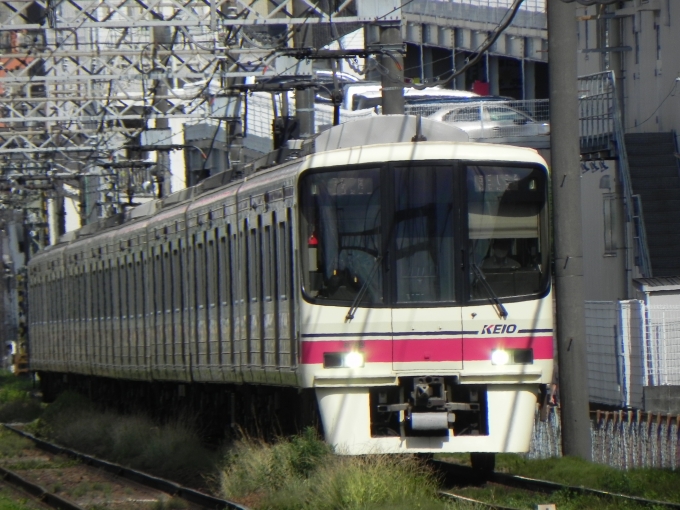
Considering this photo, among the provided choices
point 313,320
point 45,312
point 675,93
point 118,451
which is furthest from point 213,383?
point 45,312

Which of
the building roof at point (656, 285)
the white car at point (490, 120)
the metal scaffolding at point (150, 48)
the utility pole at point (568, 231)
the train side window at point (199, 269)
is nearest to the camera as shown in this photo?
the utility pole at point (568, 231)

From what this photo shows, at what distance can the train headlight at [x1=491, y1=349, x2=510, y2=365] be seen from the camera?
1188 cm

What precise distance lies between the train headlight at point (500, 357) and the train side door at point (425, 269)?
28 cm

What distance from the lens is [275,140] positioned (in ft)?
57.5

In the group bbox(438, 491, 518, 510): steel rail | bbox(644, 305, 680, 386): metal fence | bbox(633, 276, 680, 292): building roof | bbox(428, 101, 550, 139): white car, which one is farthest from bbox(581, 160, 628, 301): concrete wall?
bbox(438, 491, 518, 510): steel rail

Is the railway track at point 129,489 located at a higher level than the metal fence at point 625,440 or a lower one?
lower

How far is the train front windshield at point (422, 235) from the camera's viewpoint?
468 inches

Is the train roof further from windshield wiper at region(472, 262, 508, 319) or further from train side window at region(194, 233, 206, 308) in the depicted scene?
train side window at region(194, 233, 206, 308)

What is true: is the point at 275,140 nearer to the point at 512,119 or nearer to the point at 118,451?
the point at 118,451

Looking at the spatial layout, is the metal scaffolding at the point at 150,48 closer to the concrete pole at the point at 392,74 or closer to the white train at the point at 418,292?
the concrete pole at the point at 392,74

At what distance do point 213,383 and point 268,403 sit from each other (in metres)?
2.53

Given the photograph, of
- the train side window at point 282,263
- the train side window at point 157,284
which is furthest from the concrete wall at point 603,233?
the train side window at point 282,263

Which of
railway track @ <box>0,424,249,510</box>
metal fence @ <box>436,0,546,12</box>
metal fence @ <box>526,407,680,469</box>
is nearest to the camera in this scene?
railway track @ <box>0,424,249,510</box>

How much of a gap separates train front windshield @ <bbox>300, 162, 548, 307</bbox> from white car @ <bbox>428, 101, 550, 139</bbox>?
13710mm
